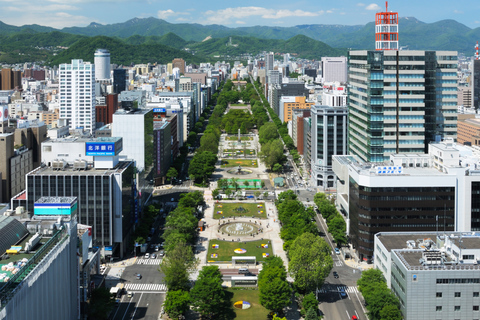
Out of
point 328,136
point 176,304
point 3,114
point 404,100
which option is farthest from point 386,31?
point 3,114

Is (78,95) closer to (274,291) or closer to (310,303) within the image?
(274,291)

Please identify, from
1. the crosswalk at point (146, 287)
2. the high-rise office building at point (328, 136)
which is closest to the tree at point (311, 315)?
the crosswalk at point (146, 287)

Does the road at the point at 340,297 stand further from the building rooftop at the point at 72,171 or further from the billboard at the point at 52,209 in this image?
the building rooftop at the point at 72,171

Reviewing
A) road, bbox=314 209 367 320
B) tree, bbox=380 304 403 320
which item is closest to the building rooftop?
road, bbox=314 209 367 320

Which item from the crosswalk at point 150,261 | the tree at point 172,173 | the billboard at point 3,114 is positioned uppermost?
the billboard at point 3,114

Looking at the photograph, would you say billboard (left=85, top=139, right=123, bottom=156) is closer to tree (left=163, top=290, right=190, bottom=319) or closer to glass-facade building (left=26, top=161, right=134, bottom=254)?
glass-facade building (left=26, top=161, right=134, bottom=254)

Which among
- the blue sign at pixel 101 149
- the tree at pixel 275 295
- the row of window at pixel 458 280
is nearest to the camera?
the row of window at pixel 458 280

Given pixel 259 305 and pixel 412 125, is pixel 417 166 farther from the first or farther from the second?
pixel 259 305

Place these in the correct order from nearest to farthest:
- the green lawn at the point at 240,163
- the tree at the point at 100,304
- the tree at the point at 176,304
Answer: the tree at the point at 100,304 → the tree at the point at 176,304 → the green lawn at the point at 240,163
